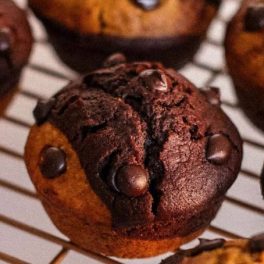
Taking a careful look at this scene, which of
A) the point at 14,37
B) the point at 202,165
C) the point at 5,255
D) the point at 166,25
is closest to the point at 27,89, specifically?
the point at 14,37

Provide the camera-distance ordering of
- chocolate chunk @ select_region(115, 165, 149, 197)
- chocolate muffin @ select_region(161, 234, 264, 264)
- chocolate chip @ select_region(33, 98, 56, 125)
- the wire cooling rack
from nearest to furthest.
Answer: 1. chocolate muffin @ select_region(161, 234, 264, 264)
2. chocolate chunk @ select_region(115, 165, 149, 197)
3. chocolate chip @ select_region(33, 98, 56, 125)
4. the wire cooling rack

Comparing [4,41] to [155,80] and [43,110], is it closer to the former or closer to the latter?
[43,110]

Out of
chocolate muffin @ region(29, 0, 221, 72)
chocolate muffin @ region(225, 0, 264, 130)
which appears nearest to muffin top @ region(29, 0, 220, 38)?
chocolate muffin @ region(29, 0, 221, 72)

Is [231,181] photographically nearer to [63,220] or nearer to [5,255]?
[63,220]

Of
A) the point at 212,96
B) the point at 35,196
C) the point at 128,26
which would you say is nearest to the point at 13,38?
the point at 128,26

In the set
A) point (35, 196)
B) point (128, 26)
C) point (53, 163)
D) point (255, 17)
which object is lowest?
point (35, 196)

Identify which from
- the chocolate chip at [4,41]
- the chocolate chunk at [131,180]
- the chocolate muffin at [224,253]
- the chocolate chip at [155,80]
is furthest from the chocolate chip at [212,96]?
the chocolate chip at [4,41]

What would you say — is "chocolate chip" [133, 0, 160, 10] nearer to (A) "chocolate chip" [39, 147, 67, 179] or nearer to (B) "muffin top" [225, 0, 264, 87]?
(B) "muffin top" [225, 0, 264, 87]
